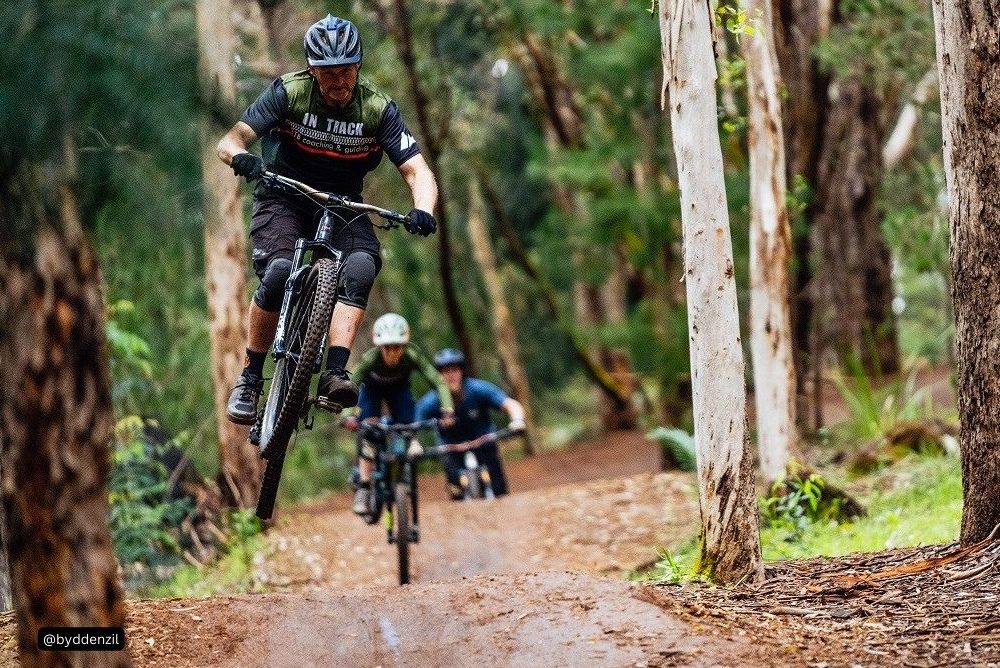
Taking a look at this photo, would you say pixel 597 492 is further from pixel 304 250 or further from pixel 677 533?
pixel 304 250

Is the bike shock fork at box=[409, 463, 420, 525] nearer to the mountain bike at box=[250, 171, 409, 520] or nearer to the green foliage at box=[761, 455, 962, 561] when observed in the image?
the green foliage at box=[761, 455, 962, 561]

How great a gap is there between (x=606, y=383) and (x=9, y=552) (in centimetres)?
2322

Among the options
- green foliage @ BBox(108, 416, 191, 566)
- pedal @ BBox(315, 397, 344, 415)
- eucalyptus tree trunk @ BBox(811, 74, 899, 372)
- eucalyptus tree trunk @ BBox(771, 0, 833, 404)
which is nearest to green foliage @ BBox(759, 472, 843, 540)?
pedal @ BBox(315, 397, 344, 415)

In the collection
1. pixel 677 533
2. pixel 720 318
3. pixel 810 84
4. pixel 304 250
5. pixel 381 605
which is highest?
pixel 810 84

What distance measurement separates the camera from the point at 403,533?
34.9 ft

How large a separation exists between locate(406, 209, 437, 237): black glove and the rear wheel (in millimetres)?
546

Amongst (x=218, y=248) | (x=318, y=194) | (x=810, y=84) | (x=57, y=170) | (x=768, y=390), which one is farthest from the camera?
(x=810, y=84)

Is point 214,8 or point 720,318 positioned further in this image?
point 214,8

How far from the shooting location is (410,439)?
11.2 metres

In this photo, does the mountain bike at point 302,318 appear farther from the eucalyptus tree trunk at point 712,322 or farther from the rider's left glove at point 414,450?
the rider's left glove at point 414,450

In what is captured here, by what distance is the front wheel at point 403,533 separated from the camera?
1064cm

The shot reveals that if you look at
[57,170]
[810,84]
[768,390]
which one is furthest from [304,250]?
[810,84]

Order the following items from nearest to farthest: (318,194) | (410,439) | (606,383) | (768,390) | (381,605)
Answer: (381,605)
(318,194)
(410,439)
(768,390)
(606,383)

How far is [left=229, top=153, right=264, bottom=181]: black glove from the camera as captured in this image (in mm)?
7406
